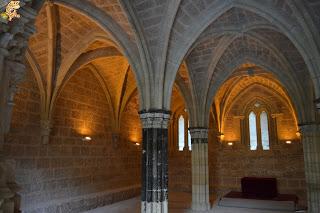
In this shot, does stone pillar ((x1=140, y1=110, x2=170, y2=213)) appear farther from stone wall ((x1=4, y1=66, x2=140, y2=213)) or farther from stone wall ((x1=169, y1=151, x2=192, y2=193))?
stone wall ((x1=169, y1=151, x2=192, y2=193))

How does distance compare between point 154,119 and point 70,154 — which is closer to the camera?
point 154,119

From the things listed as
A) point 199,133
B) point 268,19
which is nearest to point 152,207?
point 199,133

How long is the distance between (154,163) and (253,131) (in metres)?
9.58

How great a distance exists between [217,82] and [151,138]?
479cm

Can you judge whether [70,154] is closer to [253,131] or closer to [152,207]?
[152,207]

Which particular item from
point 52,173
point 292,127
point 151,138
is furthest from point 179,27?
point 292,127

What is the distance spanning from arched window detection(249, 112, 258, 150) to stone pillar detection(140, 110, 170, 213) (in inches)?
357

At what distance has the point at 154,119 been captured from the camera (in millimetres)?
7012

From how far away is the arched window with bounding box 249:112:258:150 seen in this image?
1468 cm

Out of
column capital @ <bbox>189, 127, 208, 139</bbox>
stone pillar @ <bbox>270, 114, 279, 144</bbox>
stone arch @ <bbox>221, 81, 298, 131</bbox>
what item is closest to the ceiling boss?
column capital @ <bbox>189, 127, 208, 139</bbox>

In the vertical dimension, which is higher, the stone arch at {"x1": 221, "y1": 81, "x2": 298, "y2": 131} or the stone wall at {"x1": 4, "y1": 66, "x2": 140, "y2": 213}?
the stone arch at {"x1": 221, "y1": 81, "x2": 298, "y2": 131}

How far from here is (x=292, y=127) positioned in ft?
45.5

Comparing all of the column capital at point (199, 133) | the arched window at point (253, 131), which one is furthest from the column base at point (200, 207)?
the arched window at point (253, 131)

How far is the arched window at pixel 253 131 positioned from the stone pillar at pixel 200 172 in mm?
5128
